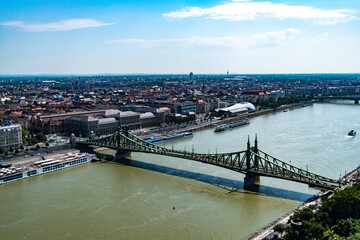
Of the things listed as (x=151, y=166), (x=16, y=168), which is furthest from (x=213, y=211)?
(x=16, y=168)

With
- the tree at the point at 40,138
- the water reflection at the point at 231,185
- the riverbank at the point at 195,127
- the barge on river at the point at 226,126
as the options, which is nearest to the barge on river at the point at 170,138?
the riverbank at the point at 195,127

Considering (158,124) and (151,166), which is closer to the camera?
(151,166)

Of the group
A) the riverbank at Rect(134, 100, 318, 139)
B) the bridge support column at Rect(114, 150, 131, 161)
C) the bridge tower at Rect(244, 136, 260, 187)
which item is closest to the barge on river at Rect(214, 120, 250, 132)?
the riverbank at Rect(134, 100, 318, 139)

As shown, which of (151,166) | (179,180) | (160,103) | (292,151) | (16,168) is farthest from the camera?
(160,103)

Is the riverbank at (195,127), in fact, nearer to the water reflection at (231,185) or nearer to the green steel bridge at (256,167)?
the green steel bridge at (256,167)

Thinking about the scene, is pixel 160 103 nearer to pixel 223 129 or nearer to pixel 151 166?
pixel 223 129

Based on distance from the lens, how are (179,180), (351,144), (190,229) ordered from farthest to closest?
(351,144) < (179,180) < (190,229)
